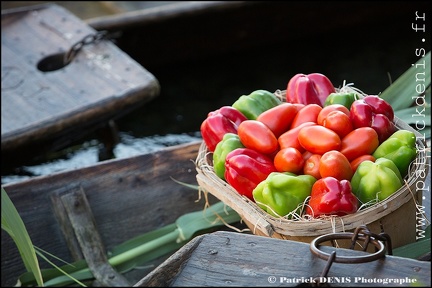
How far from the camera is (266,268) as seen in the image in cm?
97

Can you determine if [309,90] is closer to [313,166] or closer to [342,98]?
[342,98]

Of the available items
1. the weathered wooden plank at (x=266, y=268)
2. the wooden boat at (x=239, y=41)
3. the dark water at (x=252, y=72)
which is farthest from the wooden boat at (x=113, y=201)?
the dark water at (x=252, y=72)

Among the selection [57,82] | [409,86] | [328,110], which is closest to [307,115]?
[328,110]

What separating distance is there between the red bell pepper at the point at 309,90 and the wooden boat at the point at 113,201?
1.71ft

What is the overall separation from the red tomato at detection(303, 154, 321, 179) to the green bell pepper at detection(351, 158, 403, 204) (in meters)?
0.08

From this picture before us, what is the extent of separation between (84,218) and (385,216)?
964 mm

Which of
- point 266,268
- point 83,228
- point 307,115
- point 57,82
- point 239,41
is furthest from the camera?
point 239,41

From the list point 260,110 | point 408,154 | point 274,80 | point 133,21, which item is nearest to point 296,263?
point 408,154

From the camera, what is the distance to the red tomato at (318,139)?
1.51 metres

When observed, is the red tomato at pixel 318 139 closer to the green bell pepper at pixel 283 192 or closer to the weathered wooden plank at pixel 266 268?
the green bell pepper at pixel 283 192

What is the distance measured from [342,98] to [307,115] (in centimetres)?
9

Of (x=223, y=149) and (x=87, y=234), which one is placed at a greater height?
(x=223, y=149)

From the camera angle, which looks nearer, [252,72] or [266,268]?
[266,268]

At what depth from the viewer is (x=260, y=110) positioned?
1727 mm
